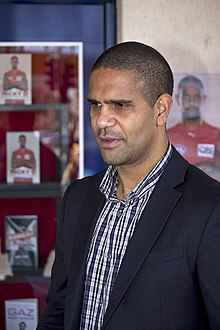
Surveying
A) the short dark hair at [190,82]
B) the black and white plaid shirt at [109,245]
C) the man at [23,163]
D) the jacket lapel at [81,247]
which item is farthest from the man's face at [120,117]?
the man at [23,163]

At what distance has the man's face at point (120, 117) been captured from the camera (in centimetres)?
190

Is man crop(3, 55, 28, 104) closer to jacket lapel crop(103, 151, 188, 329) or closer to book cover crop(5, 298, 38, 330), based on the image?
book cover crop(5, 298, 38, 330)

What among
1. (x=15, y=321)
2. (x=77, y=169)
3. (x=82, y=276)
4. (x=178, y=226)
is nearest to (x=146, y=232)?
(x=178, y=226)

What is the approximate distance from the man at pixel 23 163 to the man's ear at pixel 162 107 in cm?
144

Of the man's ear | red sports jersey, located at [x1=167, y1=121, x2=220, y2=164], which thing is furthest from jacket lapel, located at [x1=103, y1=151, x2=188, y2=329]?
red sports jersey, located at [x1=167, y1=121, x2=220, y2=164]

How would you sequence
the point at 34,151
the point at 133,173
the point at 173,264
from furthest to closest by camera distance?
the point at 34,151 < the point at 133,173 < the point at 173,264

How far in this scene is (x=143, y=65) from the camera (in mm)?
1927

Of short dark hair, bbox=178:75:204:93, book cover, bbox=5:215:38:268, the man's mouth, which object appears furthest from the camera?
book cover, bbox=5:215:38:268

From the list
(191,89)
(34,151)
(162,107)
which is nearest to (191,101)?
(191,89)

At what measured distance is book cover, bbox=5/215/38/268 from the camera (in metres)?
3.34

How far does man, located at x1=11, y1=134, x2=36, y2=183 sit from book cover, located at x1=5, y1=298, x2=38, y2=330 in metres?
0.61

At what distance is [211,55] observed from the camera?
3.20 m

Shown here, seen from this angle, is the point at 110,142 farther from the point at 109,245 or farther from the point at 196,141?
the point at 196,141

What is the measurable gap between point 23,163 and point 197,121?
2.91 feet
